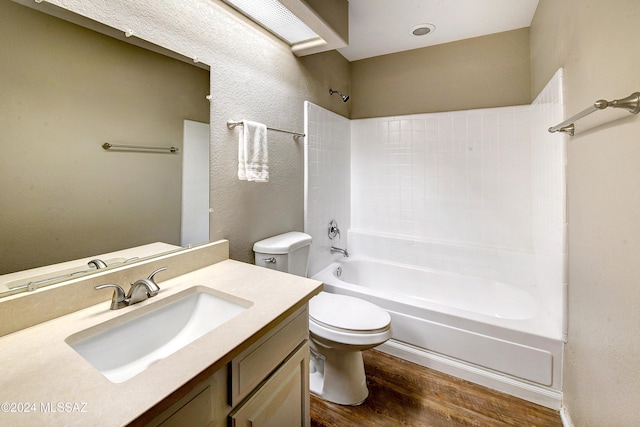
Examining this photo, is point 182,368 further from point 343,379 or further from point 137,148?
point 343,379

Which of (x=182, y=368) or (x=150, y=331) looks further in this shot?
(x=150, y=331)

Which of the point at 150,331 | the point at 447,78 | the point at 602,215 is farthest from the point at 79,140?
the point at 447,78

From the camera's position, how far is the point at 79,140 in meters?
0.93

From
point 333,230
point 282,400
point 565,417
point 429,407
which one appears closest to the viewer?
point 282,400

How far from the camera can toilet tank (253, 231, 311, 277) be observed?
5.35 ft

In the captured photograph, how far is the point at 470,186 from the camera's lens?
95.8 inches

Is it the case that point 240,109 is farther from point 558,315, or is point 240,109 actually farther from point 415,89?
point 558,315

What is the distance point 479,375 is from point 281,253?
1.48m

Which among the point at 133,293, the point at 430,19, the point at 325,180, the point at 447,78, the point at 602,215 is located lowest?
the point at 133,293

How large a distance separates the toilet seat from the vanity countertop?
57 cm

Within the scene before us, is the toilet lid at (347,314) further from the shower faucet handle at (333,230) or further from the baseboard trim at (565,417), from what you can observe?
the baseboard trim at (565,417)

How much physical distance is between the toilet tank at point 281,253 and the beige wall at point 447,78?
1785 millimetres

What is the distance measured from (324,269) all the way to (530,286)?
1.67 meters

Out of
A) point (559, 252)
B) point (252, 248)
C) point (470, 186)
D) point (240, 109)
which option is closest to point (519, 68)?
point (470, 186)
